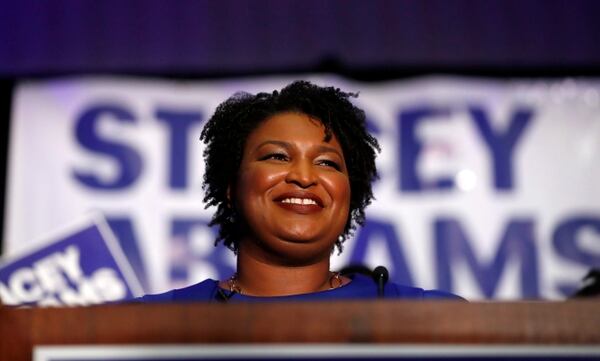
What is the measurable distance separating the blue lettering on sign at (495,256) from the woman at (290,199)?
6.18 feet

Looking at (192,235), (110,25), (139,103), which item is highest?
(110,25)

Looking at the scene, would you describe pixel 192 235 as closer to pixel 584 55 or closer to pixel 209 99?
pixel 209 99

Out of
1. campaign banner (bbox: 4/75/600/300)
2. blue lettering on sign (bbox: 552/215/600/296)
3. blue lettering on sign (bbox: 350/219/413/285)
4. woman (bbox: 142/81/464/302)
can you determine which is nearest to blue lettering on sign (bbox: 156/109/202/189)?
campaign banner (bbox: 4/75/600/300)

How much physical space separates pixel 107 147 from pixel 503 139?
5.51 ft

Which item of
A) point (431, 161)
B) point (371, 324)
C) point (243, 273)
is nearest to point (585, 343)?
point (371, 324)

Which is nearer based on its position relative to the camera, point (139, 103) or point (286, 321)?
point (286, 321)

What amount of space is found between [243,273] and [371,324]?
80cm

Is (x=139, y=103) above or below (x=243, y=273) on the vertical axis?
above

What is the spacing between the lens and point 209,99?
3766mm

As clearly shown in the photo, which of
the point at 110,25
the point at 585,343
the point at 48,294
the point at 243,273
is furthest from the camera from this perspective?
the point at 110,25

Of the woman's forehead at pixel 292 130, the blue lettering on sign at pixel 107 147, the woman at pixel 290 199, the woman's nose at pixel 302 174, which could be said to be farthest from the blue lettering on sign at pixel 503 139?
the woman's nose at pixel 302 174

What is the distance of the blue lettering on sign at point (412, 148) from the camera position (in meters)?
3.65

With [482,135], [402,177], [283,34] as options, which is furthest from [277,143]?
[283,34]

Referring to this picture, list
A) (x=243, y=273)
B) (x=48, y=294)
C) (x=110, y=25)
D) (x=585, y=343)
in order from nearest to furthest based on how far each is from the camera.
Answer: (x=585, y=343)
(x=243, y=273)
(x=48, y=294)
(x=110, y=25)
